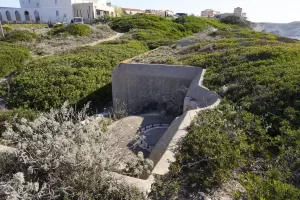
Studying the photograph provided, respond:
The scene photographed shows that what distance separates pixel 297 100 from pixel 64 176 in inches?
189

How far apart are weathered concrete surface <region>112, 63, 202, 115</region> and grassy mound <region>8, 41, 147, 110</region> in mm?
2364

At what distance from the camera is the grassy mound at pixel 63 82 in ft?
34.4

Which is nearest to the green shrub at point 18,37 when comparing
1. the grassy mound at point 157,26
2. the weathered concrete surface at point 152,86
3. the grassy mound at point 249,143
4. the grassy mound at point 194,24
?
the grassy mound at point 157,26

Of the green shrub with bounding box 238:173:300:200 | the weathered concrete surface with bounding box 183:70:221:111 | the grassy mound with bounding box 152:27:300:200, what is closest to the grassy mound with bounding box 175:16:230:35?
the weathered concrete surface with bounding box 183:70:221:111

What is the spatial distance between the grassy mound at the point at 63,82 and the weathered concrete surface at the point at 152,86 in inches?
93.1

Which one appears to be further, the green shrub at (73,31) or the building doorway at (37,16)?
the building doorway at (37,16)

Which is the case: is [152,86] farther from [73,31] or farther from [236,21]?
[236,21]

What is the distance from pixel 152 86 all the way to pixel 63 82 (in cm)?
504

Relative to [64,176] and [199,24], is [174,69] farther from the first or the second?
[199,24]

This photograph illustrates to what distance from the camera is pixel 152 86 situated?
9.42 metres

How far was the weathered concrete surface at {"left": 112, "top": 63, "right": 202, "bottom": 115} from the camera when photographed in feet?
29.2

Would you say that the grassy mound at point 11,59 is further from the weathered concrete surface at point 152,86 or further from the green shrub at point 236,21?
the green shrub at point 236,21

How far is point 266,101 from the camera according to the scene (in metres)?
5.13

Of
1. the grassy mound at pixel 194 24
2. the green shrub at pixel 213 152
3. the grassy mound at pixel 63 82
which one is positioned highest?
the green shrub at pixel 213 152
